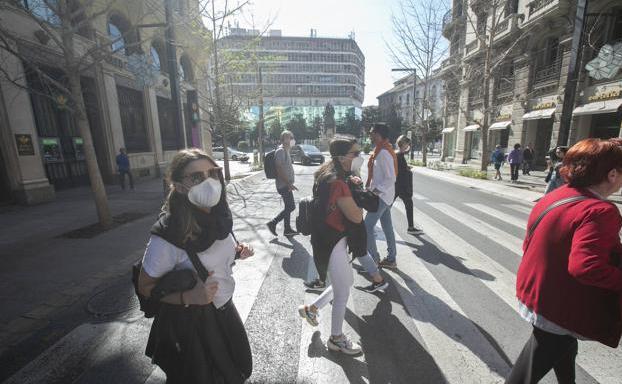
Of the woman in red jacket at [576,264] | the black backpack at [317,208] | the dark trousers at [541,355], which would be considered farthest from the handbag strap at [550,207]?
the black backpack at [317,208]

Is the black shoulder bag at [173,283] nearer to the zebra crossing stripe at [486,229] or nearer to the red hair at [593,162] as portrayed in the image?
the red hair at [593,162]

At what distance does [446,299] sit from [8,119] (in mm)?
11768

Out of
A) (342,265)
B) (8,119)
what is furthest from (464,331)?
(8,119)

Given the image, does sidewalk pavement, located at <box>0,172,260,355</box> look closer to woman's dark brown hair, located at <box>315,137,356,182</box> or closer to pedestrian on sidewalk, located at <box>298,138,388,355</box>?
pedestrian on sidewalk, located at <box>298,138,388,355</box>

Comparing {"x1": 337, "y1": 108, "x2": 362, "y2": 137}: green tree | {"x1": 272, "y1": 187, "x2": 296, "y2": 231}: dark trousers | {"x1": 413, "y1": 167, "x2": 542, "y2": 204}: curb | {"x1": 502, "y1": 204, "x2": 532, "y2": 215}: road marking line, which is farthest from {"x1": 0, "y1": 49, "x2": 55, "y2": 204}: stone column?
{"x1": 337, "y1": 108, "x2": 362, "y2": 137}: green tree

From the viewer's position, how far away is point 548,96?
15984mm

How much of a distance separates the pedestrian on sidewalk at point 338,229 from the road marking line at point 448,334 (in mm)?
749

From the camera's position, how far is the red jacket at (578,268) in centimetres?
137

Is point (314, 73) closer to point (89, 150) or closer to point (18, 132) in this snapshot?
point (18, 132)

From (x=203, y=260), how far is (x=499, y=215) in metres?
7.73

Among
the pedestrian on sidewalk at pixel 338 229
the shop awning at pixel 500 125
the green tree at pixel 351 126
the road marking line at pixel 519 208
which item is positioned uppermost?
the green tree at pixel 351 126

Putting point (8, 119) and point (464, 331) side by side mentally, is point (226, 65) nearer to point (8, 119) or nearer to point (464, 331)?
point (8, 119)

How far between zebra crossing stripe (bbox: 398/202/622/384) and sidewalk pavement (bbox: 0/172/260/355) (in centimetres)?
502

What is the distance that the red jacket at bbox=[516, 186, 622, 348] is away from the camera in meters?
1.37
